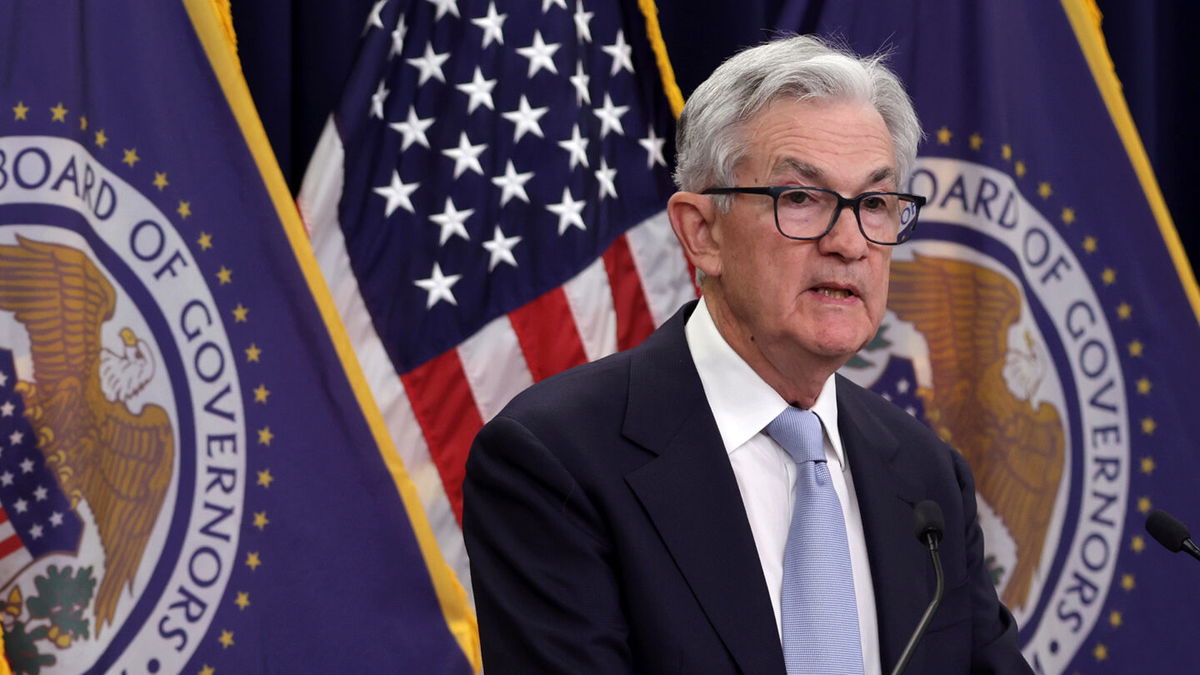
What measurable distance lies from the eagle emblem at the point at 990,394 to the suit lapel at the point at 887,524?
4.23ft

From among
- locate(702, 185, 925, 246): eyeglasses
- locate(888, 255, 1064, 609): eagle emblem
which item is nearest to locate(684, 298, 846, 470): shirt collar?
locate(702, 185, 925, 246): eyeglasses

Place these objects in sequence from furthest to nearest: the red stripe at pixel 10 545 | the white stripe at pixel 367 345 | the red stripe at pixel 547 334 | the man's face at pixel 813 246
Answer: the red stripe at pixel 547 334 → the white stripe at pixel 367 345 → the red stripe at pixel 10 545 → the man's face at pixel 813 246

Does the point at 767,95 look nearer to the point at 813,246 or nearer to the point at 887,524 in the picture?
the point at 813,246

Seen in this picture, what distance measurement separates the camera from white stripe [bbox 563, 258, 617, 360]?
2865 millimetres

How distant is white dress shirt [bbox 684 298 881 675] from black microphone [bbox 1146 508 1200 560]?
34 centimetres

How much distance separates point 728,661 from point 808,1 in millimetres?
2043

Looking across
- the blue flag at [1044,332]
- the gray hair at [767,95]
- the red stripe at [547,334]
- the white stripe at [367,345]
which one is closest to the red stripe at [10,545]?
the white stripe at [367,345]

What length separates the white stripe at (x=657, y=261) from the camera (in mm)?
2949

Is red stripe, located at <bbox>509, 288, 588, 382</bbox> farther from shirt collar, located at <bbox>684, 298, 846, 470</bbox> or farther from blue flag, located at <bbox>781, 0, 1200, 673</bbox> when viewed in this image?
shirt collar, located at <bbox>684, 298, 846, 470</bbox>

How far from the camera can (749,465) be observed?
5.24 feet

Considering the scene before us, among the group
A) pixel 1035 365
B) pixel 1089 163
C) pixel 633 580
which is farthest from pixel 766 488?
pixel 1089 163

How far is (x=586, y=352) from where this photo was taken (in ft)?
9.45

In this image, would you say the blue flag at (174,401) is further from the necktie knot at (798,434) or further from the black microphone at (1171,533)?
the black microphone at (1171,533)

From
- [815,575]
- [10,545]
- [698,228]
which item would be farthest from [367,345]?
[815,575]
